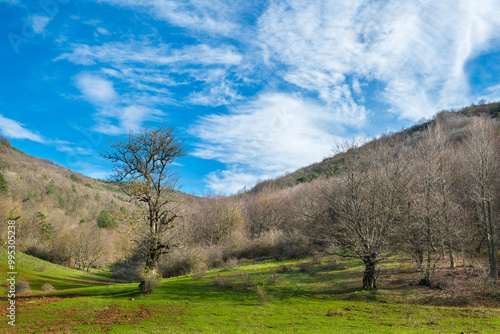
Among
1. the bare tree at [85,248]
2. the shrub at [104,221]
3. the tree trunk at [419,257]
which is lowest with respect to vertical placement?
the bare tree at [85,248]

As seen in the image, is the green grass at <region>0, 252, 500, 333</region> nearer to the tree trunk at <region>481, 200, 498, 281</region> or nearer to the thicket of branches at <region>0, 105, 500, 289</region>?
the thicket of branches at <region>0, 105, 500, 289</region>

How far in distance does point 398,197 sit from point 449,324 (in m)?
12.7

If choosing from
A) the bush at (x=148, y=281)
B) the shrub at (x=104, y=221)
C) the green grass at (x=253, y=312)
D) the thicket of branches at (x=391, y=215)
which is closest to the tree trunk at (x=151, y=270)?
the bush at (x=148, y=281)

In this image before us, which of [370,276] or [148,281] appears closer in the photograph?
[148,281]

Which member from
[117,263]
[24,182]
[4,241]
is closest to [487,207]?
[4,241]

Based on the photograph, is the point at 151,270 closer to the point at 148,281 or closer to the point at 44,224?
the point at 148,281

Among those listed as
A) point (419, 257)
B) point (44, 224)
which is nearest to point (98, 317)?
point (419, 257)

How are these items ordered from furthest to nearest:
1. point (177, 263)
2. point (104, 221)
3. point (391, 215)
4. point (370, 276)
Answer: point (104, 221)
point (177, 263)
point (391, 215)
point (370, 276)

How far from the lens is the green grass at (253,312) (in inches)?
503

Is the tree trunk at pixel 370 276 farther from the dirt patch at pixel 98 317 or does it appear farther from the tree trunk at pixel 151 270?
the tree trunk at pixel 151 270

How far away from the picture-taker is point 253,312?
17.0 m

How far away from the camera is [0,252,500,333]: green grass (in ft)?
41.9

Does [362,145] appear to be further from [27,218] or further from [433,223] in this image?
[27,218]

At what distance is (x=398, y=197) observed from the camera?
2436 centimetres
